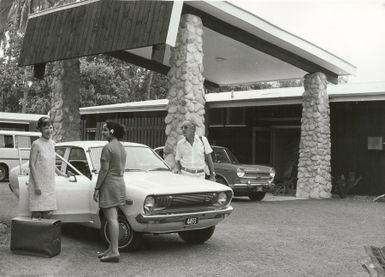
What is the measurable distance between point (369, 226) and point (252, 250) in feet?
13.3

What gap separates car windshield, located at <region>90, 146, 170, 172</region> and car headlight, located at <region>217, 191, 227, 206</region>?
3.81 feet

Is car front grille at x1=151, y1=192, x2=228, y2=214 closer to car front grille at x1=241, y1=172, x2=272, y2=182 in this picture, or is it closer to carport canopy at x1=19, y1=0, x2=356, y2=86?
carport canopy at x1=19, y1=0, x2=356, y2=86

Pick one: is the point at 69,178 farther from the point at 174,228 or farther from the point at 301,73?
the point at 301,73

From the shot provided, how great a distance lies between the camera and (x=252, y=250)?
777cm

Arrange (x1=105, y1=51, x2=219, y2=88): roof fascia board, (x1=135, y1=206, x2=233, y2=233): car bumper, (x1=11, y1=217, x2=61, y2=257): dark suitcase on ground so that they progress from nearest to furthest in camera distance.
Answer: (x1=11, y1=217, x2=61, y2=257): dark suitcase on ground < (x1=135, y1=206, x2=233, y2=233): car bumper < (x1=105, y1=51, x2=219, y2=88): roof fascia board

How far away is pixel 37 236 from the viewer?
6875 mm

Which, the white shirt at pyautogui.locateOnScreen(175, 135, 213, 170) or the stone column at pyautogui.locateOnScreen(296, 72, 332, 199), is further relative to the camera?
the stone column at pyautogui.locateOnScreen(296, 72, 332, 199)

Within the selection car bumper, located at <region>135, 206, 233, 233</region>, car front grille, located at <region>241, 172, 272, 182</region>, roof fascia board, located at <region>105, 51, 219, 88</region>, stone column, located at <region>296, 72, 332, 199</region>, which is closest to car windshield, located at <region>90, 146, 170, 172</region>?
car bumper, located at <region>135, 206, 233, 233</region>

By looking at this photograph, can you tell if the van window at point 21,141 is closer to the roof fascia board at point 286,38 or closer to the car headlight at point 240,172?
the car headlight at point 240,172

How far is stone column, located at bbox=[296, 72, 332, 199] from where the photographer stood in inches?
693

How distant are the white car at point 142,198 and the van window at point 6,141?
541 inches

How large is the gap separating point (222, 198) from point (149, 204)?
126cm

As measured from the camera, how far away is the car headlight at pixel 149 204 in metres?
6.96

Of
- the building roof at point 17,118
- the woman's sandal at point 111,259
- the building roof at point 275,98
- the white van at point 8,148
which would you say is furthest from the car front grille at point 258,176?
the building roof at point 17,118
